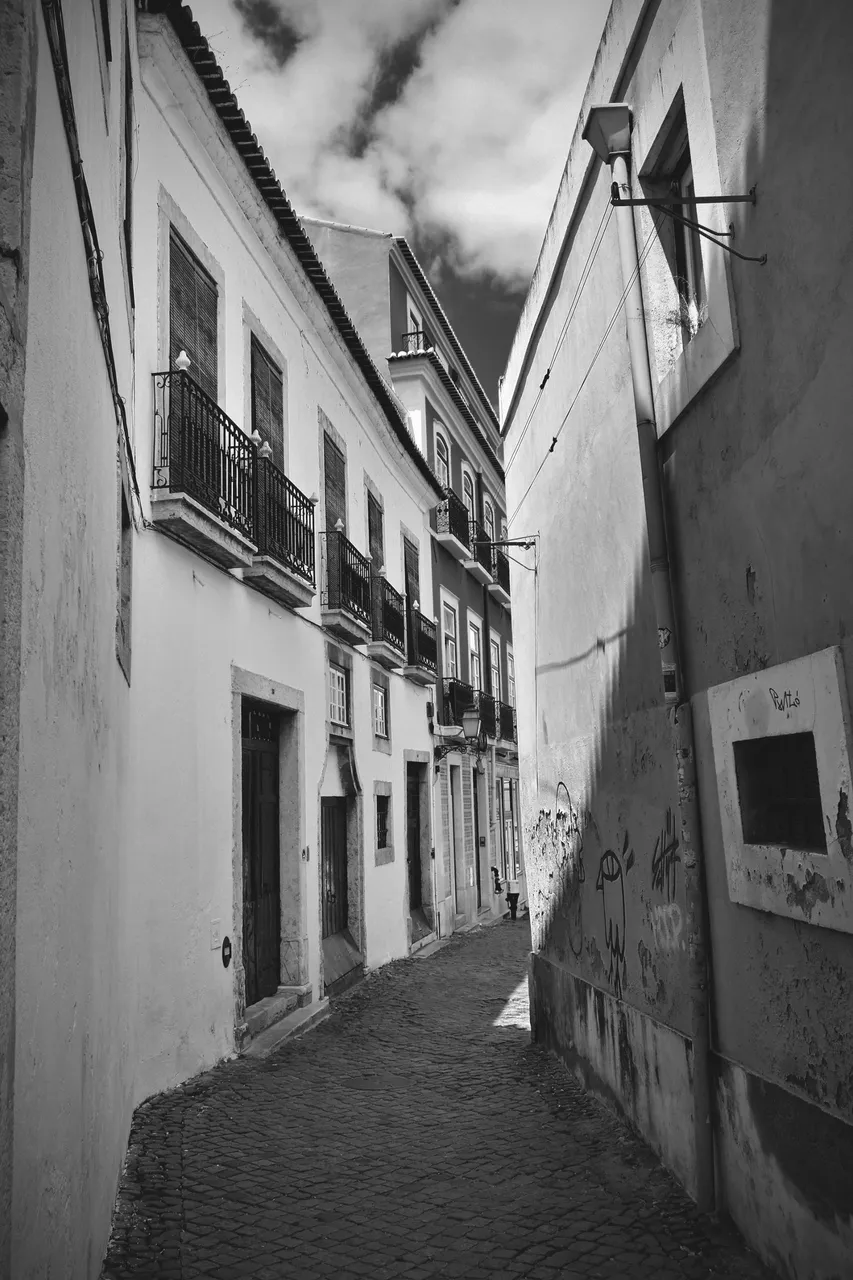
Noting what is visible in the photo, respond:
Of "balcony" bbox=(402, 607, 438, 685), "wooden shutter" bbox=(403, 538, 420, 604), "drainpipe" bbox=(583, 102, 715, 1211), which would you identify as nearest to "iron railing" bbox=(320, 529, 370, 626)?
"balcony" bbox=(402, 607, 438, 685)

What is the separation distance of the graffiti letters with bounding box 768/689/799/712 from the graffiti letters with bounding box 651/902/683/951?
5.47ft

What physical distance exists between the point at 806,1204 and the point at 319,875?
7.76m

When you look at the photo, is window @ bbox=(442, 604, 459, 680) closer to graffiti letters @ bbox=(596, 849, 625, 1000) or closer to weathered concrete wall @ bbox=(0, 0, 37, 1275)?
graffiti letters @ bbox=(596, 849, 625, 1000)

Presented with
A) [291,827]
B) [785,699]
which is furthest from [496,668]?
[785,699]

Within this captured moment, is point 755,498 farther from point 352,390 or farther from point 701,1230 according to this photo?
point 352,390

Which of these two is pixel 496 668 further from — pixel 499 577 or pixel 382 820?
pixel 382 820

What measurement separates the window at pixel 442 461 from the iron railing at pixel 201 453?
11.5 m

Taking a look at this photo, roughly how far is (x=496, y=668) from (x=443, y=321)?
7822 mm

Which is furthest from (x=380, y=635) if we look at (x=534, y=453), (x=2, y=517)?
(x=2, y=517)

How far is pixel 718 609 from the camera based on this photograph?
4.68 meters

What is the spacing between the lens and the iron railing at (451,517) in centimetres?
1941

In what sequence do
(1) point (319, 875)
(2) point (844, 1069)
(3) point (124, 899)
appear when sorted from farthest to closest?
(1) point (319, 875)
(3) point (124, 899)
(2) point (844, 1069)

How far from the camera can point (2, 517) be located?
6.73 feet

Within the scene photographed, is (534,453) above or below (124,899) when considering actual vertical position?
above
